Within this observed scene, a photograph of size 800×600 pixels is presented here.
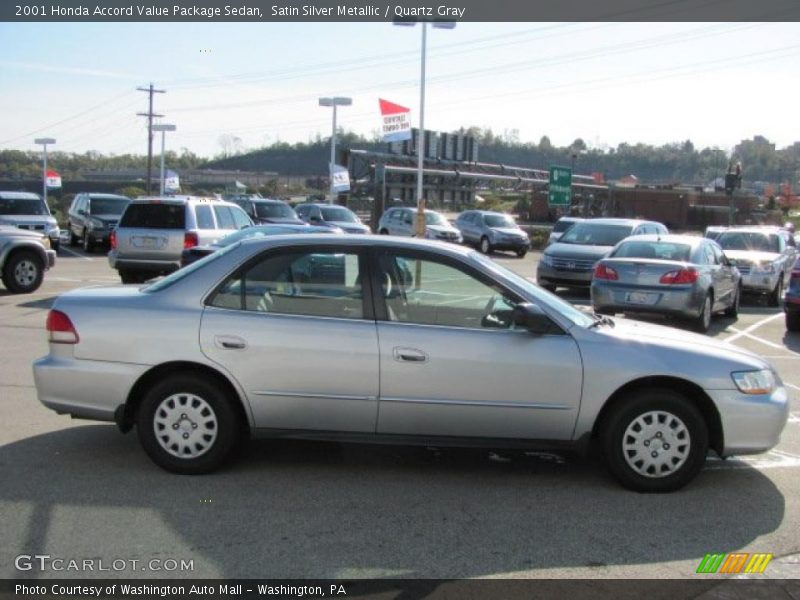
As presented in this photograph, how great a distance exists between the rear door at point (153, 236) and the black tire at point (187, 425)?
34.4 feet

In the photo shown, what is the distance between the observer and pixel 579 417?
5.29 metres

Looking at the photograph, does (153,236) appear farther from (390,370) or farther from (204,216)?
(390,370)

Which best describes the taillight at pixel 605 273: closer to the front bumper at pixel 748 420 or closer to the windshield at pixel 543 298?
the windshield at pixel 543 298

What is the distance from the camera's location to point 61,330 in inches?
218

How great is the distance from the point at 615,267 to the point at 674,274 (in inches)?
34.0

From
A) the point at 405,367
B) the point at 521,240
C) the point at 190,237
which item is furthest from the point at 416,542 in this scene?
the point at 521,240

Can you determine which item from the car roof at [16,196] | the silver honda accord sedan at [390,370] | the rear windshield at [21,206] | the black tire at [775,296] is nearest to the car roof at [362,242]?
the silver honda accord sedan at [390,370]

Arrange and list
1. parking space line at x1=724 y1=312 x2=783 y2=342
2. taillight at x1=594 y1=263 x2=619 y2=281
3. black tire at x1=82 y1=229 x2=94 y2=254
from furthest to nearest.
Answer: black tire at x1=82 y1=229 x2=94 y2=254 < parking space line at x1=724 y1=312 x2=783 y2=342 < taillight at x1=594 y1=263 x2=619 y2=281

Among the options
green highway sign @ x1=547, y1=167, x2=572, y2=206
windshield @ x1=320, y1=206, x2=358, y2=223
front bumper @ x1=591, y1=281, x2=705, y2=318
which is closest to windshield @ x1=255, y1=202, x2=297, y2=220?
windshield @ x1=320, y1=206, x2=358, y2=223

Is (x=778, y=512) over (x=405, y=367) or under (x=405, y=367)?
under

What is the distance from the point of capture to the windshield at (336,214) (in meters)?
28.6

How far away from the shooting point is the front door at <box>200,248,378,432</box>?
208 inches

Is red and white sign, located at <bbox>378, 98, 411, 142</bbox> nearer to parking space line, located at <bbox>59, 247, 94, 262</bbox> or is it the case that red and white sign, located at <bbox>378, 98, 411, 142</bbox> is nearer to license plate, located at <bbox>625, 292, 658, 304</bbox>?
parking space line, located at <bbox>59, 247, 94, 262</bbox>

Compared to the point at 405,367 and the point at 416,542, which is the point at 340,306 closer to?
the point at 405,367
